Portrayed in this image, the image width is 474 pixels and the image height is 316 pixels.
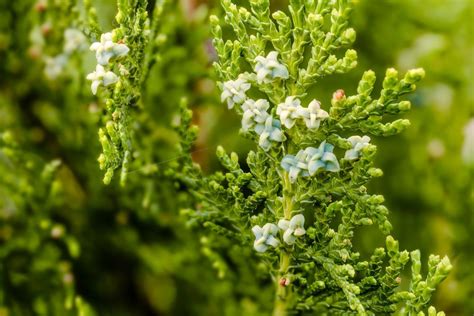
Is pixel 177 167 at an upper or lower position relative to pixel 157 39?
lower

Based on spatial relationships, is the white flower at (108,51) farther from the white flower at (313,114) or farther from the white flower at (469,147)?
the white flower at (469,147)

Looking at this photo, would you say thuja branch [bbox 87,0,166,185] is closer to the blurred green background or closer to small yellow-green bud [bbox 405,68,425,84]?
the blurred green background

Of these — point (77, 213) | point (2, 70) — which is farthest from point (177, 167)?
point (2, 70)

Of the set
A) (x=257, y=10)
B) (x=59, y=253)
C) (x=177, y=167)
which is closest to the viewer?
(x=257, y=10)

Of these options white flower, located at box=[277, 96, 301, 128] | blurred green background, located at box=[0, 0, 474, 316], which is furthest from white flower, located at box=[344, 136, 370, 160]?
blurred green background, located at box=[0, 0, 474, 316]

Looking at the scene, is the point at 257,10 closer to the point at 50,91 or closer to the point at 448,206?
the point at 50,91

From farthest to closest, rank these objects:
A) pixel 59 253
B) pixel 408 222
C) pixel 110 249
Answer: pixel 408 222
pixel 110 249
pixel 59 253

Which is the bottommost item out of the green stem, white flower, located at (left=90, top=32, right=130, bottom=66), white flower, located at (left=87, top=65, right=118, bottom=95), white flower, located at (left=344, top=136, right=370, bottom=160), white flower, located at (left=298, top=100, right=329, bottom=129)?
the green stem

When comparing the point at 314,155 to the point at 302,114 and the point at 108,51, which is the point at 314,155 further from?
the point at 108,51
